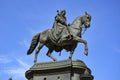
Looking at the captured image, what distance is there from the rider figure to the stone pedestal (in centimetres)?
148

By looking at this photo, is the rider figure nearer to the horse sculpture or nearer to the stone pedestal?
Result: the horse sculpture

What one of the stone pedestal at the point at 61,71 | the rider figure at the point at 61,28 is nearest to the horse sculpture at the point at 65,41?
the rider figure at the point at 61,28

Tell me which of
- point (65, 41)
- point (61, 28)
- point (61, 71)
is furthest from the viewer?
point (61, 28)

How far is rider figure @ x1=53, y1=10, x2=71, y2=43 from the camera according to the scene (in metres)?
20.8

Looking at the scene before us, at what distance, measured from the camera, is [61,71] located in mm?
19609

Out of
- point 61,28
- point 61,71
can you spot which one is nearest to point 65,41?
point 61,28

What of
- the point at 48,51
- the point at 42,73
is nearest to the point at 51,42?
the point at 48,51

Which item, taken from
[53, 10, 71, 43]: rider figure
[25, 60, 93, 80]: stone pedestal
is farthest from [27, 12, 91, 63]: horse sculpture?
[25, 60, 93, 80]: stone pedestal

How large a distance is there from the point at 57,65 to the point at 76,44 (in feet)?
5.53

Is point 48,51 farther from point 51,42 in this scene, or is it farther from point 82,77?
point 82,77

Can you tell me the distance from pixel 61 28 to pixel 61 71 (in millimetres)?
2631

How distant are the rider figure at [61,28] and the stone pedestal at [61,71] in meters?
1.48

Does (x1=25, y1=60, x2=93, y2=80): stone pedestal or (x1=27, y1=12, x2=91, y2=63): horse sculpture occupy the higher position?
(x1=27, y1=12, x2=91, y2=63): horse sculpture

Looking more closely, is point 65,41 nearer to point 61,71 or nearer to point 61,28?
point 61,28
